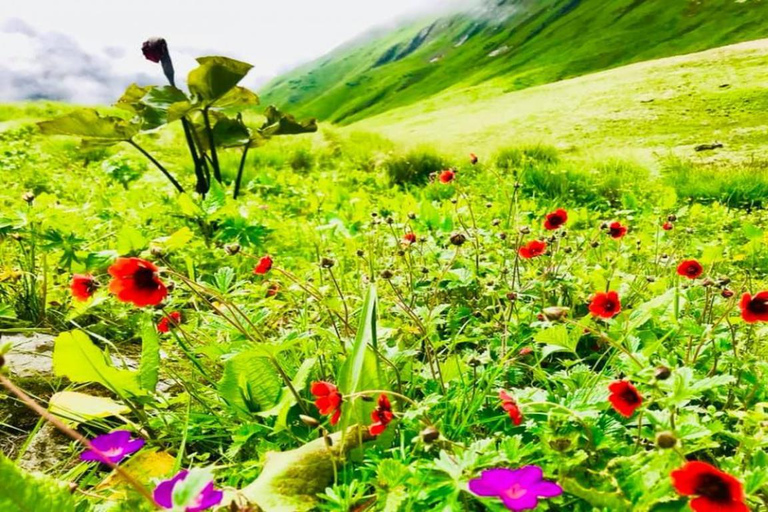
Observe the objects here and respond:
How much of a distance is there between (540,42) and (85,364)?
109m

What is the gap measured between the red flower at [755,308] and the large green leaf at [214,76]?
3.27 meters

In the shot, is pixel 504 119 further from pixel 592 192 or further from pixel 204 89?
pixel 204 89

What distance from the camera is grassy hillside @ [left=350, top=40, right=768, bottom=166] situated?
7.34 m

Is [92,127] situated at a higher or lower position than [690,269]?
higher

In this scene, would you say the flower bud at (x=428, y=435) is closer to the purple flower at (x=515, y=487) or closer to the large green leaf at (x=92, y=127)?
the purple flower at (x=515, y=487)

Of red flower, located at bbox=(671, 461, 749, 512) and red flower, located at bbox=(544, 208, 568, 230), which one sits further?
red flower, located at bbox=(544, 208, 568, 230)

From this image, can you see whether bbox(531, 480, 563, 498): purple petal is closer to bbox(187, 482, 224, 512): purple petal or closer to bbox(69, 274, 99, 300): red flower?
bbox(187, 482, 224, 512): purple petal

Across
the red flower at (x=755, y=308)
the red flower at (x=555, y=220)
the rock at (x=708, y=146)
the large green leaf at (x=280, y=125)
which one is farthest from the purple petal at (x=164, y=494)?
the rock at (x=708, y=146)

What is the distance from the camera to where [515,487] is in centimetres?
93

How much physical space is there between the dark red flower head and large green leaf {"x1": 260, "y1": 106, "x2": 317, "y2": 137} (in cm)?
91

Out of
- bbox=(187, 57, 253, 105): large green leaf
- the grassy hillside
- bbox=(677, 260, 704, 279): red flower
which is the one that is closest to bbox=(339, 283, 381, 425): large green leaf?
bbox=(677, 260, 704, 279): red flower

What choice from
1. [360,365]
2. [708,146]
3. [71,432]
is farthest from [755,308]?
[708,146]

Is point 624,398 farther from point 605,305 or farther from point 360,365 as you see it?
point 360,365

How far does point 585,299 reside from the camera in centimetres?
226
